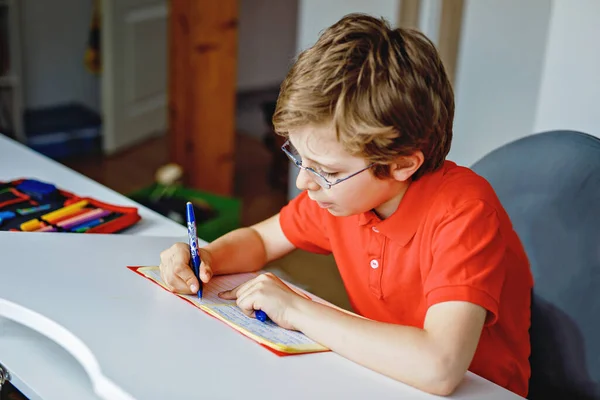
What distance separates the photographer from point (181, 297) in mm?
1262

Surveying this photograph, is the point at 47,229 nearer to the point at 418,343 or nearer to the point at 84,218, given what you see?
the point at 84,218

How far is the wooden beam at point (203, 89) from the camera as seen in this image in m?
3.24

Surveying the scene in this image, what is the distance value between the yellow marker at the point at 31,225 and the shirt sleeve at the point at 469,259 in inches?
29.3

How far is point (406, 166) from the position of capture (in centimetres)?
121

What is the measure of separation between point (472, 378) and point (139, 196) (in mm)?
1988

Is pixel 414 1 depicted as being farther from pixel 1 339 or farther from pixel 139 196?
pixel 1 339

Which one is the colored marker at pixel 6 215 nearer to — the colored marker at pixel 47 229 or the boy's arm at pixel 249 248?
the colored marker at pixel 47 229

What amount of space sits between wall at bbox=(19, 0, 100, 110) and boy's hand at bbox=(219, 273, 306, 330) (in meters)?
3.16

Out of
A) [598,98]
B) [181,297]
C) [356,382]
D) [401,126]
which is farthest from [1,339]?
[598,98]

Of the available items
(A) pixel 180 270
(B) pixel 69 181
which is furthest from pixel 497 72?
→ (A) pixel 180 270

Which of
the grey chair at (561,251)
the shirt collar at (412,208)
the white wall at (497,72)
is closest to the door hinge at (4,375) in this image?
the shirt collar at (412,208)

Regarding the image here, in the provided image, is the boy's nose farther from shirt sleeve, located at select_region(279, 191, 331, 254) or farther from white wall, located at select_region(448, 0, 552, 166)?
white wall, located at select_region(448, 0, 552, 166)

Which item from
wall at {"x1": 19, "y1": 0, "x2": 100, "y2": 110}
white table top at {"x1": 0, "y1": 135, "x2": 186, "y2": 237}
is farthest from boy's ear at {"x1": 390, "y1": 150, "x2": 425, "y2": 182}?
wall at {"x1": 19, "y1": 0, "x2": 100, "y2": 110}

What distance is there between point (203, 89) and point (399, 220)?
86.0 inches
